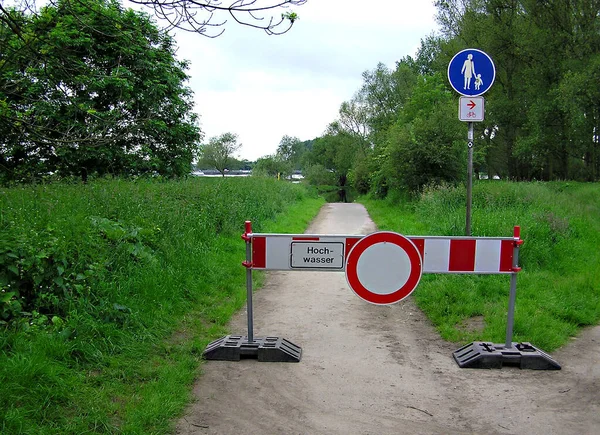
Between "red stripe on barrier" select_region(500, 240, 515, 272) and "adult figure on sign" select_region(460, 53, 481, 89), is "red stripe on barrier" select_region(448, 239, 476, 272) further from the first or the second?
"adult figure on sign" select_region(460, 53, 481, 89)

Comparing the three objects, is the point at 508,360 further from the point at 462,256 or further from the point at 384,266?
the point at 384,266

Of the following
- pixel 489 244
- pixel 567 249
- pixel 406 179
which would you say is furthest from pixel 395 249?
pixel 406 179

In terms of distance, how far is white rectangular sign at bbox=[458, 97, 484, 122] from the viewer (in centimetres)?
690

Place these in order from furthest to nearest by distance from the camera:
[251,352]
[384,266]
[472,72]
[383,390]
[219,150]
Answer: [219,150]
[472,72]
[251,352]
[384,266]
[383,390]

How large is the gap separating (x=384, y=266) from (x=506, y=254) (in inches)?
47.8

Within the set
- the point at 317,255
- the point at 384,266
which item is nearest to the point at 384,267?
the point at 384,266

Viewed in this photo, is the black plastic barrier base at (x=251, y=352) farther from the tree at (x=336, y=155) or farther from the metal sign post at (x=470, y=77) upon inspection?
the tree at (x=336, y=155)

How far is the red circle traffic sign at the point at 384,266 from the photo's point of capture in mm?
4602

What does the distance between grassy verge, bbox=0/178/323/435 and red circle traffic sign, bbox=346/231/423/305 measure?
5.78ft

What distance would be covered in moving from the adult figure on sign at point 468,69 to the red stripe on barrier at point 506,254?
3207 millimetres

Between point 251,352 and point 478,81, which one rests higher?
point 478,81

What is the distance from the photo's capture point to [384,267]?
183 inches

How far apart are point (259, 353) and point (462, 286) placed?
11.4 ft

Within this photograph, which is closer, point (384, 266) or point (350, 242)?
point (384, 266)
